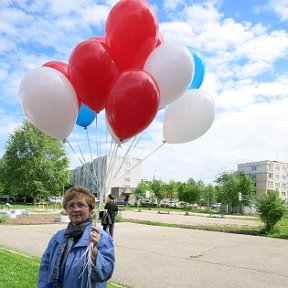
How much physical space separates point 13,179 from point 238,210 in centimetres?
3290

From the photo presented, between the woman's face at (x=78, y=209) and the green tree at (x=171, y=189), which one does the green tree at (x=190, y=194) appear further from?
the woman's face at (x=78, y=209)

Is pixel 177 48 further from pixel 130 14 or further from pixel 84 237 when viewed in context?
pixel 84 237

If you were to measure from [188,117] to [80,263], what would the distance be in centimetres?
291

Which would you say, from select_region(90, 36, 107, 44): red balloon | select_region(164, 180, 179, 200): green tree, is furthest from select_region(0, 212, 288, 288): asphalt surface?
select_region(164, 180, 179, 200): green tree

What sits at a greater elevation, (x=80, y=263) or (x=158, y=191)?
(x=158, y=191)

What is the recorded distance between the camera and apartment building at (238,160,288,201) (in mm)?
103688

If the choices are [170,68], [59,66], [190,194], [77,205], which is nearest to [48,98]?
[59,66]

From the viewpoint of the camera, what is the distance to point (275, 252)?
12.7 meters

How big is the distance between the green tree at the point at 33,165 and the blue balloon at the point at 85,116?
155 feet

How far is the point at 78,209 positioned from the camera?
10.7 ft

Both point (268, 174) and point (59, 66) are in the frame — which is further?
point (268, 174)

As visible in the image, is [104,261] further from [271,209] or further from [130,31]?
[271,209]

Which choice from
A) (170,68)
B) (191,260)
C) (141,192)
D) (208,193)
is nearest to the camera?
(170,68)

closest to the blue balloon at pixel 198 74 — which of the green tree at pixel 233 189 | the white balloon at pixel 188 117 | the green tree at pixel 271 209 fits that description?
the white balloon at pixel 188 117
